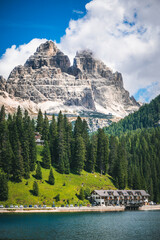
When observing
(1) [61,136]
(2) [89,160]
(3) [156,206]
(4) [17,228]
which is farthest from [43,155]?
(4) [17,228]

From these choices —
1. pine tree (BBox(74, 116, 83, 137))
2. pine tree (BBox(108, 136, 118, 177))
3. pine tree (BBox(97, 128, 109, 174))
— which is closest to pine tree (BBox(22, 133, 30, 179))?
pine tree (BBox(74, 116, 83, 137))

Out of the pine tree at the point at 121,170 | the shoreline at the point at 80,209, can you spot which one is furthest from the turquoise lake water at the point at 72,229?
the pine tree at the point at 121,170

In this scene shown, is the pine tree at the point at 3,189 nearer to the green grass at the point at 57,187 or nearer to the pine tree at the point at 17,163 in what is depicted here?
the green grass at the point at 57,187

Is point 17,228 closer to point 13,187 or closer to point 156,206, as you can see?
point 13,187

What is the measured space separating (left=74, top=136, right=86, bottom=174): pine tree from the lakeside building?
55.4 feet

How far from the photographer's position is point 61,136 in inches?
5748

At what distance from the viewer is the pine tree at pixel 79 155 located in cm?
14050

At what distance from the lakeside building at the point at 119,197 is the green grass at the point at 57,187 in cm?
529

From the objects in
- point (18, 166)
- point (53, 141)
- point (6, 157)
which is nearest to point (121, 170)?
point (53, 141)

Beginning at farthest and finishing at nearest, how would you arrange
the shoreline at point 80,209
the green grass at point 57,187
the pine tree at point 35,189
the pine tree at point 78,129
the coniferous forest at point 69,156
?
the pine tree at point 78,129, the coniferous forest at point 69,156, the pine tree at point 35,189, the green grass at point 57,187, the shoreline at point 80,209

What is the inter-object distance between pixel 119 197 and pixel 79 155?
26304mm

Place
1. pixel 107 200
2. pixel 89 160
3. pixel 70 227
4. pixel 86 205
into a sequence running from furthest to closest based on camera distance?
pixel 89 160, pixel 107 200, pixel 86 205, pixel 70 227

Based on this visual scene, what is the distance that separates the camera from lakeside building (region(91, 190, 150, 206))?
4958 inches

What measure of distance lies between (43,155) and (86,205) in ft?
99.6
